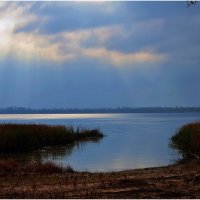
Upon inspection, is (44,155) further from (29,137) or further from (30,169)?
(30,169)

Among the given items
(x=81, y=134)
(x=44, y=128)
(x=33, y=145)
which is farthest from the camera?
(x=81, y=134)

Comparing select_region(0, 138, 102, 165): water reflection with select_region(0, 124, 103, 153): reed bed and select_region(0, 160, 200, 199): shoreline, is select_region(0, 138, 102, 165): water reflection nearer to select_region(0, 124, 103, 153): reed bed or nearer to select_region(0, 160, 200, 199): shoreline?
select_region(0, 124, 103, 153): reed bed

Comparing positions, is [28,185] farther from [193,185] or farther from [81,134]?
[81,134]

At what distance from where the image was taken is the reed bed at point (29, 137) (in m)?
27.5

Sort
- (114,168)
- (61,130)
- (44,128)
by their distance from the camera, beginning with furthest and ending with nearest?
(61,130), (44,128), (114,168)

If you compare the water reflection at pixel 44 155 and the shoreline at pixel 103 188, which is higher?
the shoreline at pixel 103 188

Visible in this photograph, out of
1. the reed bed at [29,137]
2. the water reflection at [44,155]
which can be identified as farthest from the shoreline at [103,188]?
the reed bed at [29,137]

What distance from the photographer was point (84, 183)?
11.6 m

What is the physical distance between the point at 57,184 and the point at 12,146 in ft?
53.7

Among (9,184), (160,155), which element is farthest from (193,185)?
(160,155)

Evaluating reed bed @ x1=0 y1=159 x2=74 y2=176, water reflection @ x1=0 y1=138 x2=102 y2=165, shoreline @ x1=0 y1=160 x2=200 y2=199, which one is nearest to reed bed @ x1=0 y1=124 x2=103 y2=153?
water reflection @ x1=0 y1=138 x2=102 y2=165

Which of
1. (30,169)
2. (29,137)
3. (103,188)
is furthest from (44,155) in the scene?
(103,188)

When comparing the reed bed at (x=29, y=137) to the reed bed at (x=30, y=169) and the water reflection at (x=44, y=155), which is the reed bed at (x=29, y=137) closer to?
the water reflection at (x=44, y=155)

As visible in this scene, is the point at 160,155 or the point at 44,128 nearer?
the point at 160,155
